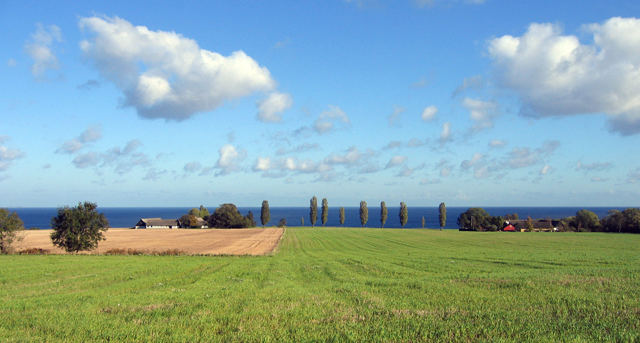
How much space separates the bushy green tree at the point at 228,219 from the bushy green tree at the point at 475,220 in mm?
94567

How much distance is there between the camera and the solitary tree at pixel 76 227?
163ft

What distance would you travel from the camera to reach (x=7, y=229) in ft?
158

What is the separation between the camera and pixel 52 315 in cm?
1101

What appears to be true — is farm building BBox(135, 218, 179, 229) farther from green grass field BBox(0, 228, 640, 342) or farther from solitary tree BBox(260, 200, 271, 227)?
green grass field BBox(0, 228, 640, 342)

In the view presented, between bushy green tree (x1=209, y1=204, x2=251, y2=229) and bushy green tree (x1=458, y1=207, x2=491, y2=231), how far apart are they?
9457 cm

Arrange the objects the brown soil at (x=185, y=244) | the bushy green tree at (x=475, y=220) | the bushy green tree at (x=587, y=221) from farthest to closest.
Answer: the bushy green tree at (x=475, y=220) < the bushy green tree at (x=587, y=221) < the brown soil at (x=185, y=244)

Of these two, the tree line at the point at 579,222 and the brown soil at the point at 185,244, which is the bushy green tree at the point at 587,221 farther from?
the brown soil at the point at 185,244

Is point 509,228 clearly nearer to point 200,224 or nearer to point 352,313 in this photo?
point 200,224

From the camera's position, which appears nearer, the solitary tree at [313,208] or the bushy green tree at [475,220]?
the bushy green tree at [475,220]

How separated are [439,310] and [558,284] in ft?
24.2

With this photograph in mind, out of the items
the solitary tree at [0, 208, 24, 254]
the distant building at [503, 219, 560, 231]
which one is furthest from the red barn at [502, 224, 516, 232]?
the solitary tree at [0, 208, 24, 254]

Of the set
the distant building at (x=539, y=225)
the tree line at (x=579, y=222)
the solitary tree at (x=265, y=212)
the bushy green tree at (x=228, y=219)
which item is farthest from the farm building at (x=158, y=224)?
the distant building at (x=539, y=225)

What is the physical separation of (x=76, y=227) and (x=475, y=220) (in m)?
143

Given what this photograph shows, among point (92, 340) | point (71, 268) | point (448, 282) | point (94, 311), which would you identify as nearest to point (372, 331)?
point (92, 340)
